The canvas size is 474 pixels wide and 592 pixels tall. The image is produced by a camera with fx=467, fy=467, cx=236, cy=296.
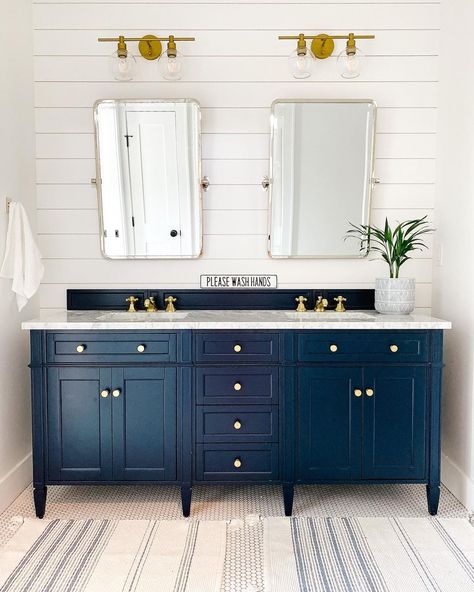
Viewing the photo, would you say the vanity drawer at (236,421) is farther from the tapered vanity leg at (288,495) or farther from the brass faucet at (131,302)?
the brass faucet at (131,302)

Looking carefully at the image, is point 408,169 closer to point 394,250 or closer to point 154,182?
point 394,250

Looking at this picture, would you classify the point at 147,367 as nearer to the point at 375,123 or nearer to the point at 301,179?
the point at 301,179

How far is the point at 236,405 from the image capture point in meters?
2.14

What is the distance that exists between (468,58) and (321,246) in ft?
3.74

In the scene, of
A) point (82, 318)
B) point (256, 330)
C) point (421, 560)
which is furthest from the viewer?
point (82, 318)

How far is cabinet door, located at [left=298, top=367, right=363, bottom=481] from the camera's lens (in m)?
2.13

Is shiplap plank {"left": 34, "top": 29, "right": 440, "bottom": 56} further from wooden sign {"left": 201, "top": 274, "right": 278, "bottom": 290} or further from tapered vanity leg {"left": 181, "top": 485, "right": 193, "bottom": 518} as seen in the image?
tapered vanity leg {"left": 181, "top": 485, "right": 193, "bottom": 518}

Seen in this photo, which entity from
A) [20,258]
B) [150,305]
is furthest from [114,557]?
[20,258]

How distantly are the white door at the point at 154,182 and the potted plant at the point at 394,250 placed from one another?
1.00m

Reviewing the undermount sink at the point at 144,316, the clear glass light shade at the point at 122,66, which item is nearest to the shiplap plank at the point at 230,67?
the clear glass light shade at the point at 122,66

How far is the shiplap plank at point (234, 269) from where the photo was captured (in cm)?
264

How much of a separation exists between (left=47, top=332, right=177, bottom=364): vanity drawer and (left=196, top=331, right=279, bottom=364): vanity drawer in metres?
0.14

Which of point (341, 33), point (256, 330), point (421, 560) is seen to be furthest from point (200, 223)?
point (421, 560)

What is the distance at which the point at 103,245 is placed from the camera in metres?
2.61
